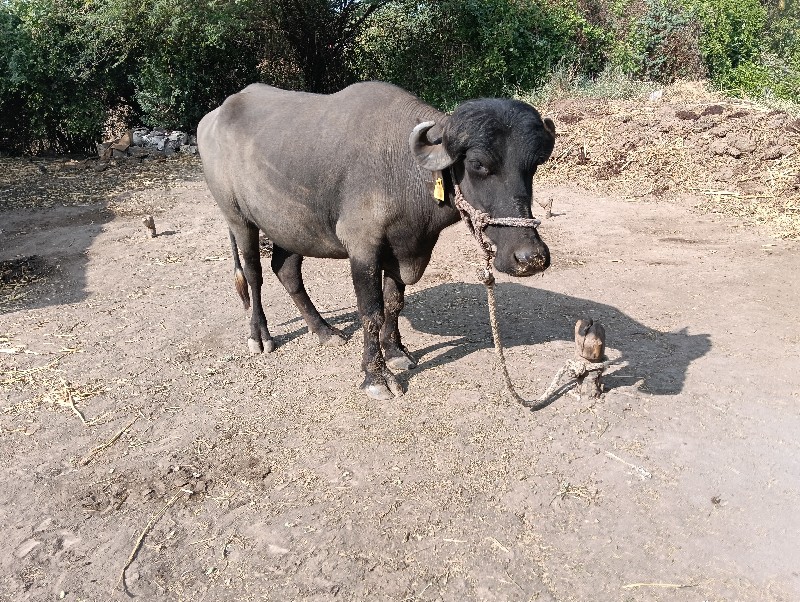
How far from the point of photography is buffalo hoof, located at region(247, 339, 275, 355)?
5172 millimetres

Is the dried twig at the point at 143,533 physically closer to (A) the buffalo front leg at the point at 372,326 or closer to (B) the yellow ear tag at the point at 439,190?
(A) the buffalo front leg at the point at 372,326

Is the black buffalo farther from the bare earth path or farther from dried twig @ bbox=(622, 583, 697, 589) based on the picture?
dried twig @ bbox=(622, 583, 697, 589)

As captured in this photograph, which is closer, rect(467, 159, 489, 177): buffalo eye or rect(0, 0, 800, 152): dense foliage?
rect(467, 159, 489, 177): buffalo eye

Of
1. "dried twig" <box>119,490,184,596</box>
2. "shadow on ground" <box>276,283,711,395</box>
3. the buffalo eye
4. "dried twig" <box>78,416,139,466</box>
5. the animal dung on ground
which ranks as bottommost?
"shadow on ground" <box>276,283,711,395</box>

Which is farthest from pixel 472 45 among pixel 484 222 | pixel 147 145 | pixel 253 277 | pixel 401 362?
pixel 484 222

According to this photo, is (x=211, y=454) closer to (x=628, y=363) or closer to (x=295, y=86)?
(x=628, y=363)

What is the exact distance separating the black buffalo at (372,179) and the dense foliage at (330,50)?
960 centimetres

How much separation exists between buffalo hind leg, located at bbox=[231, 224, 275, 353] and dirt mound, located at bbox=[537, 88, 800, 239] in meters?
6.28

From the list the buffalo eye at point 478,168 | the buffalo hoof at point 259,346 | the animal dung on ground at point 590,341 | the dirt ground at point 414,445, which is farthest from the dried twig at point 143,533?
the animal dung on ground at point 590,341

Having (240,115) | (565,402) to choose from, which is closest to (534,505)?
(565,402)

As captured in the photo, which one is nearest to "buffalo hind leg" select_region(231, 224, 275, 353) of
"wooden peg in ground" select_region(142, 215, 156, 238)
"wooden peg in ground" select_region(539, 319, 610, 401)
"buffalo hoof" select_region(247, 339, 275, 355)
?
"buffalo hoof" select_region(247, 339, 275, 355)

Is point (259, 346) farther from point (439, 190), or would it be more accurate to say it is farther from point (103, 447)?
point (439, 190)

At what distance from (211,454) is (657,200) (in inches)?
301

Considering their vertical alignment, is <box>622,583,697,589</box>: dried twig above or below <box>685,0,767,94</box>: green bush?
below
